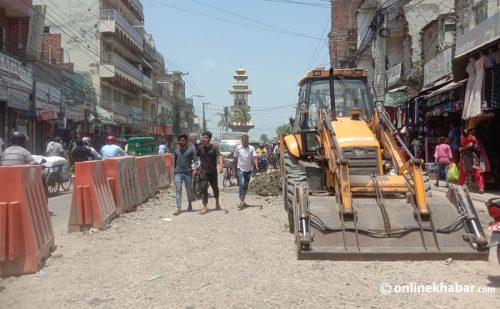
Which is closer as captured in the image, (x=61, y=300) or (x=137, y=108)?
(x=61, y=300)

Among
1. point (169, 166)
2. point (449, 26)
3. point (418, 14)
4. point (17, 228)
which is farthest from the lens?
point (418, 14)

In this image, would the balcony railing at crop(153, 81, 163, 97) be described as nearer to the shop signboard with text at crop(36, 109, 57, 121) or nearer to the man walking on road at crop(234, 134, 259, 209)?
the shop signboard with text at crop(36, 109, 57, 121)

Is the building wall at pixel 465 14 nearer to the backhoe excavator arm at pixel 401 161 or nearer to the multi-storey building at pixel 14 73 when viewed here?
the backhoe excavator arm at pixel 401 161

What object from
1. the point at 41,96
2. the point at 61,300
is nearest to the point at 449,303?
the point at 61,300

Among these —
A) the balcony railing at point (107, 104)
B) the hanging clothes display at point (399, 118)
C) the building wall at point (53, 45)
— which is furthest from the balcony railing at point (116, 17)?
the hanging clothes display at point (399, 118)

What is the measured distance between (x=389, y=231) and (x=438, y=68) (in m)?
14.0

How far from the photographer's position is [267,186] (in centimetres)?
1605

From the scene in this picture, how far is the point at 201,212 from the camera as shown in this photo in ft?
36.8

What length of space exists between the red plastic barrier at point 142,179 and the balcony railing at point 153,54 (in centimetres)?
4363

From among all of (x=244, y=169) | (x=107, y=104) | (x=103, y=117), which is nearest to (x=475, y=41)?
(x=244, y=169)

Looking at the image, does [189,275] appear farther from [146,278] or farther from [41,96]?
[41,96]

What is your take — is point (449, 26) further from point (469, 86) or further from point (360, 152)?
point (360, 152)

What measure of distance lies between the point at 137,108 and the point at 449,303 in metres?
50.6

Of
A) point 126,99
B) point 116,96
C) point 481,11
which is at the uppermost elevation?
point 126,99
